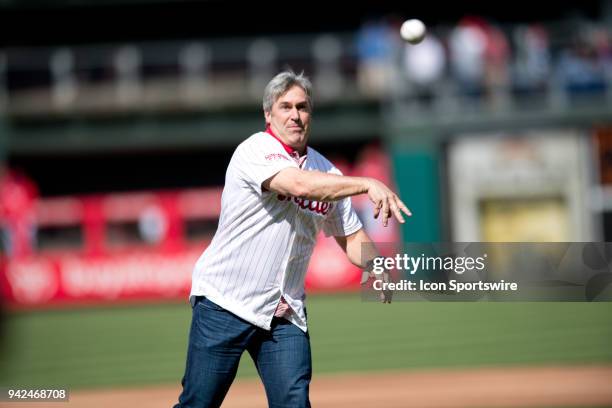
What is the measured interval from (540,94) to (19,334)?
10.8 metres

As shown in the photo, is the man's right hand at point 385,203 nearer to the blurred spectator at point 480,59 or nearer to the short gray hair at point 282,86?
the short gray hair at point 282,86

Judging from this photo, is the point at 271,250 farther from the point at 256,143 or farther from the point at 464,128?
the point at 464,128

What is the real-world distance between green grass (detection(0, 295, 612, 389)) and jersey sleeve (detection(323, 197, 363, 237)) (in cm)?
533

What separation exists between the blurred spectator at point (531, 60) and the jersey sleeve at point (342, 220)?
13845 millimetres

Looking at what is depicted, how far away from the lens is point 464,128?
60.6 ft

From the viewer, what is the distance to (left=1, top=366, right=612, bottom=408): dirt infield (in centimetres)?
811

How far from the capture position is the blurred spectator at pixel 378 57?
1916cm

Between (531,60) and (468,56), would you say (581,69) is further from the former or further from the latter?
(468,56)

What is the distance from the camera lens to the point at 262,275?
4.55 meters

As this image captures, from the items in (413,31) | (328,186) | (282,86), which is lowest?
(328,186)

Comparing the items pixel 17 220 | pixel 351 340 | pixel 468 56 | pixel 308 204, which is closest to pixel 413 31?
pixel 308 204

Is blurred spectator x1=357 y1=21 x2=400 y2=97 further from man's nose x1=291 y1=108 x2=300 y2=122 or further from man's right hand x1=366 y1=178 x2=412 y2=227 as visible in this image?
man's right hand x1=366 y1=178 x2=412 y2=227

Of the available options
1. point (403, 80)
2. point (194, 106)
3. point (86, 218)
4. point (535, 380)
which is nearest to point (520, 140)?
point (403, 80)

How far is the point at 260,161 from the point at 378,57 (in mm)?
15384
